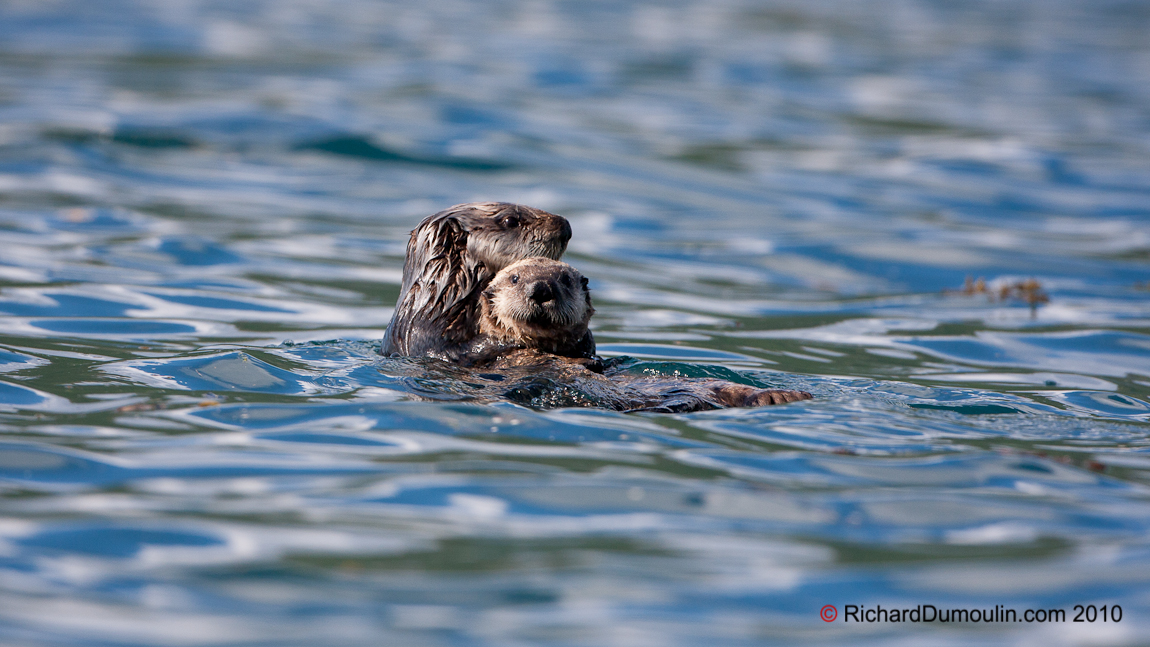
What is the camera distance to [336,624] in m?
3.19

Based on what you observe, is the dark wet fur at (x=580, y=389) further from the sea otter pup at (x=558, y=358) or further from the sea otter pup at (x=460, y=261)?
the sea otter pup at (x=460, y=261)

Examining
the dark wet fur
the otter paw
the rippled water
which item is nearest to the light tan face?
the dark wet fur

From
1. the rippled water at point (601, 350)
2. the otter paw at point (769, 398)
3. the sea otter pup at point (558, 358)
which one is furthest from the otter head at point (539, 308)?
the otter paw at point (769, 398)

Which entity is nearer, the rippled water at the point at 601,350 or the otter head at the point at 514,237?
the rippled water at the point at 601,350

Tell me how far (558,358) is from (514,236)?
868mm

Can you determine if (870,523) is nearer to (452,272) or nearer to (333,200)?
(452,272)

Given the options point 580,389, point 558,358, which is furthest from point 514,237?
point 580,389

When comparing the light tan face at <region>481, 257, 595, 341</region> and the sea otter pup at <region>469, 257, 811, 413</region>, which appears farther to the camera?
the light tan face at <region>481, 257, 595, 341</region>

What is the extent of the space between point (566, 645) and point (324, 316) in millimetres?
5205

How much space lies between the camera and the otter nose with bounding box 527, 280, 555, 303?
17.7 feet

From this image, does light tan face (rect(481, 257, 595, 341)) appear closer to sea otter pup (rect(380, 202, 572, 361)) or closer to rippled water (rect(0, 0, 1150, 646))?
sea otter pup (rect(380, 202, 572, 361))

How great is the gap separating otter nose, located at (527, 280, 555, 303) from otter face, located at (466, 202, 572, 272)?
0.62 metres

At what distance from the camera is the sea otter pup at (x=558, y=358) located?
4.92m

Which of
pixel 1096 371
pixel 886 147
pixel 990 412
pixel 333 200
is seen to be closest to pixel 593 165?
pixel 333 200
